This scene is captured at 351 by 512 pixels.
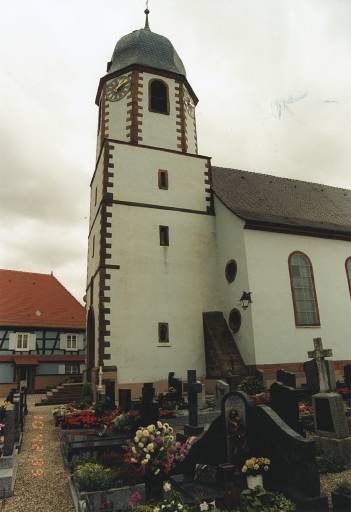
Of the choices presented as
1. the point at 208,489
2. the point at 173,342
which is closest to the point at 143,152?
the point at 173,342

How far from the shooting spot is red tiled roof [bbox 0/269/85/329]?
27.4 m

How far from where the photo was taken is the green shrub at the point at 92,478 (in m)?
5.66

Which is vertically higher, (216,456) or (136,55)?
(136,55)

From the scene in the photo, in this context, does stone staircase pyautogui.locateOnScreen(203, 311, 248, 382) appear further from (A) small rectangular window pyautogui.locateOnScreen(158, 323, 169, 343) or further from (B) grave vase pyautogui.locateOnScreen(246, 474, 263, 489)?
(B) grave vase pyautogui.locateOnScreen(246, 474, 263, 489)

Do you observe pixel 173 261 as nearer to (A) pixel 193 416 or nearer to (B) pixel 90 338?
(B) pixel 90 338

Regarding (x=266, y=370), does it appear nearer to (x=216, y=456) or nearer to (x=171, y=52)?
(x=216, y=456)

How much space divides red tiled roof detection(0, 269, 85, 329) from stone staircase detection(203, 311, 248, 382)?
14.7 metres

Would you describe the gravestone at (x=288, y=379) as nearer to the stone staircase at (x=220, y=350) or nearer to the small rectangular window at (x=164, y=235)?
the stone staircase at (x=220, y=350)

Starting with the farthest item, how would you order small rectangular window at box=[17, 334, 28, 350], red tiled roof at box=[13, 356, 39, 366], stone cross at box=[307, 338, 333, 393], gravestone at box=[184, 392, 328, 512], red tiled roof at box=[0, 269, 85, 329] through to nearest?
red tiled roof at box=[0, 269, 85, 329]
small rectangular window at box=[17, 334, 28, 350]
red tiled roof at box=[13, 356, 39, 366]
stone cross at box=[307, 338, 333, 393]
gravestone at box=[184, 392, 328, 512]

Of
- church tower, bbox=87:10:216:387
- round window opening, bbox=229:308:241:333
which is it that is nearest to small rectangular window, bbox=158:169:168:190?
church tower, bbox=87:10:216:387

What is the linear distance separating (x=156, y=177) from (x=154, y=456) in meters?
13.7

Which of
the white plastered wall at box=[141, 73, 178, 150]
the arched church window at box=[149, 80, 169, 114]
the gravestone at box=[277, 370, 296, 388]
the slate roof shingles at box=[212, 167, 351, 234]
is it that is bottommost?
the gravestone at box=[277, 370, 296, 388]

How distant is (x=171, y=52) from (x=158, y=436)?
66.0 ft

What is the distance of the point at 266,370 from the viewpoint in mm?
14945
